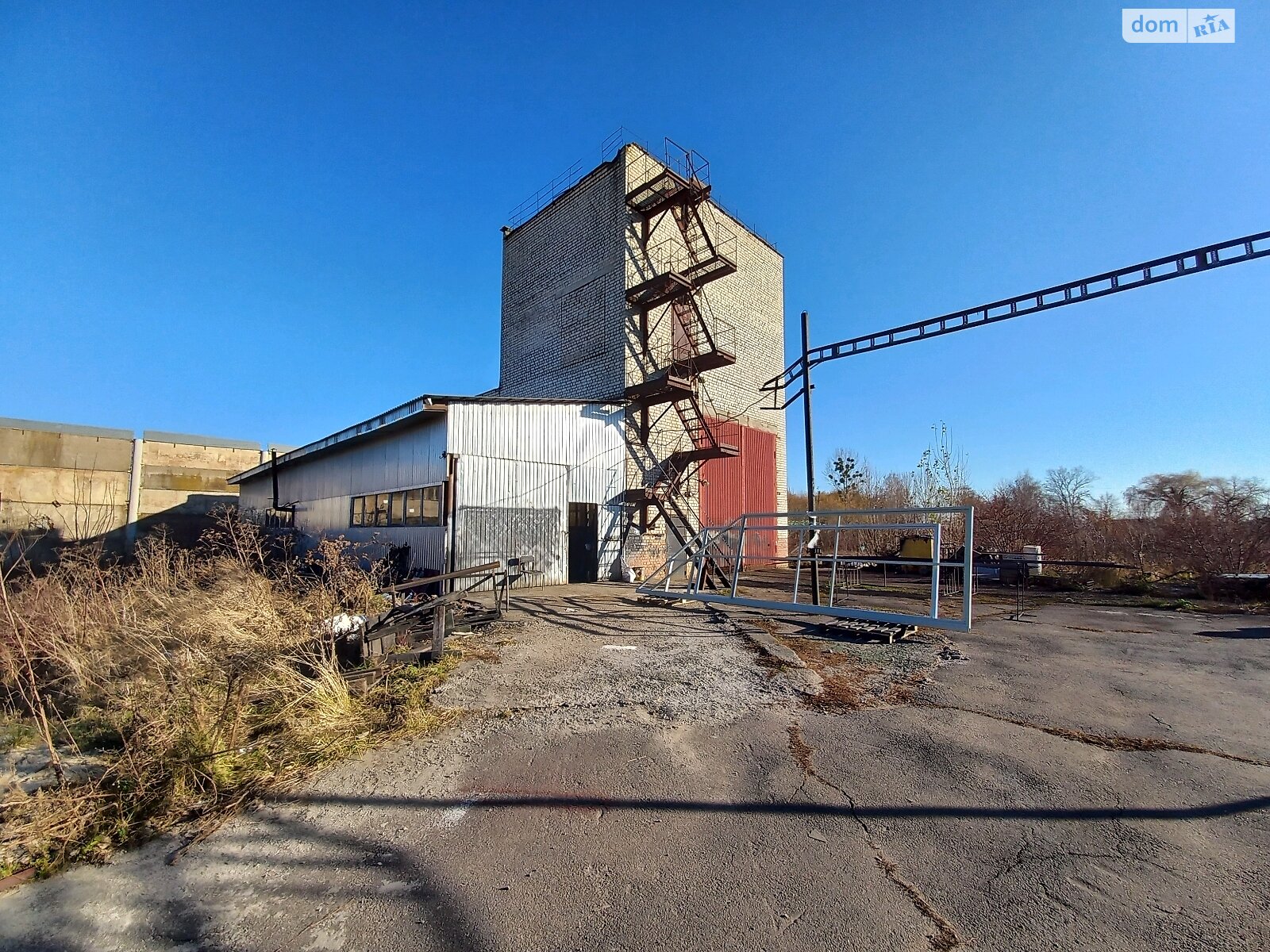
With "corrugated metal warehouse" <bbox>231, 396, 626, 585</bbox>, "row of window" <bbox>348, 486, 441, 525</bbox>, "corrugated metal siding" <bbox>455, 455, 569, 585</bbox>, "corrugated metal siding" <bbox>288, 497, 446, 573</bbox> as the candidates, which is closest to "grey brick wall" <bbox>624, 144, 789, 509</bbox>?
"corrugated metal warehouse" <bbox>231, 396, 626, 585</bbox>

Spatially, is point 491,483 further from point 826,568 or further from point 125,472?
point 125,472

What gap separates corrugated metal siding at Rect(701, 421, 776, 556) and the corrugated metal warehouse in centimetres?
417

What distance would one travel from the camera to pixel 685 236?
18.5m

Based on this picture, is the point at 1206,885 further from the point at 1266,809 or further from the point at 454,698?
the point at 454,698

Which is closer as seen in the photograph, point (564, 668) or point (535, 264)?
point (564, 668)

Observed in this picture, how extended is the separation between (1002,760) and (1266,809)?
134 centimetres

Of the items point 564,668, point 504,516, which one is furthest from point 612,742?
point 504,516

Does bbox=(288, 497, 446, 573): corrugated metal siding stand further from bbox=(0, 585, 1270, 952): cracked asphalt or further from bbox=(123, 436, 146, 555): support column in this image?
bbox=(123, 436, 146, 555): support column

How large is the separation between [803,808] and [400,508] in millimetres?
14504

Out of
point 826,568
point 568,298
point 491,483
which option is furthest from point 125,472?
point 826,568

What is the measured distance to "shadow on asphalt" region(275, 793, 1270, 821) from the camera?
321 cm

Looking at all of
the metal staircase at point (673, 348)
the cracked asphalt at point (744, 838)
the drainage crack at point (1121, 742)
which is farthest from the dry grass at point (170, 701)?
the metal staircase at point (673, 348)

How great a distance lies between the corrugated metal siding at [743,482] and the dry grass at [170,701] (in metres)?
13.9

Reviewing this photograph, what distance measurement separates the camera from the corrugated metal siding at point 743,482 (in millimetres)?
19562
